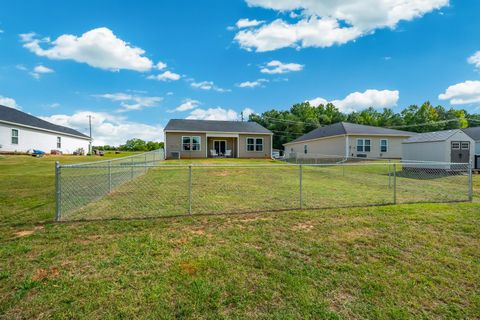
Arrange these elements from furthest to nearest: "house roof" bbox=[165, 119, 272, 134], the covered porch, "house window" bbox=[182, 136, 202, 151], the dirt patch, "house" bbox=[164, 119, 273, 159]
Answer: the covered porch → "house roof" bbox=[165, 119, 272, 134] → "house window" bbox=[182, 136, 202, 151] → "house" bbox=[164, 119, 273, 159] → the dirt patch

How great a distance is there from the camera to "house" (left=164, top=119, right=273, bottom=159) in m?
24.2

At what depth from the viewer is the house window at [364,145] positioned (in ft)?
79.4

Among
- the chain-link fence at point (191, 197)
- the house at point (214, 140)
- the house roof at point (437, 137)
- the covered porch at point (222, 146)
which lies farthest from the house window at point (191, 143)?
the house roof at point (437, 137)

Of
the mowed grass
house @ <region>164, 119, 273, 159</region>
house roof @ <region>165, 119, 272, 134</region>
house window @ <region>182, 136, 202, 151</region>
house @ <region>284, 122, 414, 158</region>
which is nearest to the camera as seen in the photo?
the mowed grass

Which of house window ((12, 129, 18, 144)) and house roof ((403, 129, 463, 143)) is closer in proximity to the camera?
house roof ((403, 129, 463, 143))

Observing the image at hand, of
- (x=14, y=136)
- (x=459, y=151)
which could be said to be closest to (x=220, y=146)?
(x=14, y=136)

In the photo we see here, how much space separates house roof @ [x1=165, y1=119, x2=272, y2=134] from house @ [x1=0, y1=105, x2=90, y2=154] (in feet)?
40.1

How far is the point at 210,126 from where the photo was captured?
2625 cm

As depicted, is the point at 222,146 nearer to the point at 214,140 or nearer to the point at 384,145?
the point at 214,140

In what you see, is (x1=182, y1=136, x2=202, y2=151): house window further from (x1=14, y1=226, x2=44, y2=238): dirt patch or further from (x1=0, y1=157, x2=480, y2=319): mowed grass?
(x1=14, y1=226, x2=44, y2=238): dirt patch

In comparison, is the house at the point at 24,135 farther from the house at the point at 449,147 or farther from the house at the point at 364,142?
the house at the point at 449,147

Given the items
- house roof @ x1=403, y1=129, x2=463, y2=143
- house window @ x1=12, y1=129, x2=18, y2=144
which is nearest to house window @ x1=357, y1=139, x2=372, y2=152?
house roof @ x1=403, y1=129, x2=463, y2=143

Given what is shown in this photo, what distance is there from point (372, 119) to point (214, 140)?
37931 millimetres

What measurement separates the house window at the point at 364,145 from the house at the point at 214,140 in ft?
28.7
